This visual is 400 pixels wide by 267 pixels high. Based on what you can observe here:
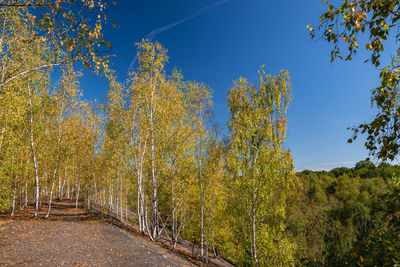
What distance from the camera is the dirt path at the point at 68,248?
9625 mm

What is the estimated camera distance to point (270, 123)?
14508 millimetres

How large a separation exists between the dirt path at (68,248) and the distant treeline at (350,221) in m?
8.44

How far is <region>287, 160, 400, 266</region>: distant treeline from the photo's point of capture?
10.0ft

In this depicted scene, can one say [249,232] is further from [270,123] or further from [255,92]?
[255,92]

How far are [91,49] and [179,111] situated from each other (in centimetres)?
1248

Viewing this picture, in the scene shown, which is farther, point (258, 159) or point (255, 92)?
point (255, 92)

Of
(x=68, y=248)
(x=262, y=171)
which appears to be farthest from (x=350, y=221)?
(x=68, y=248)

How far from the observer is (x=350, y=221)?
35.8m

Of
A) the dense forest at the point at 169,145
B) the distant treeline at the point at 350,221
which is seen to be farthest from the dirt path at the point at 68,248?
the distant treeline at the point at 350,221

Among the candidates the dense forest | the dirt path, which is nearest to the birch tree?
the dense forest

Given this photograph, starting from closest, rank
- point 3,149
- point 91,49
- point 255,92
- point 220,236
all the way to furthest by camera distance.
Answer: point 91,49
point 3,149
point 255,92
point 220,236

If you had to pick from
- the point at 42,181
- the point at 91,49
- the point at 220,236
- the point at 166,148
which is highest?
the point at 91,49

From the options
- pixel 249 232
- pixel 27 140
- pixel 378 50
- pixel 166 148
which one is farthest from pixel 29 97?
pixel 378 50

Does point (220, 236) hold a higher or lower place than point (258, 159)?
lower
